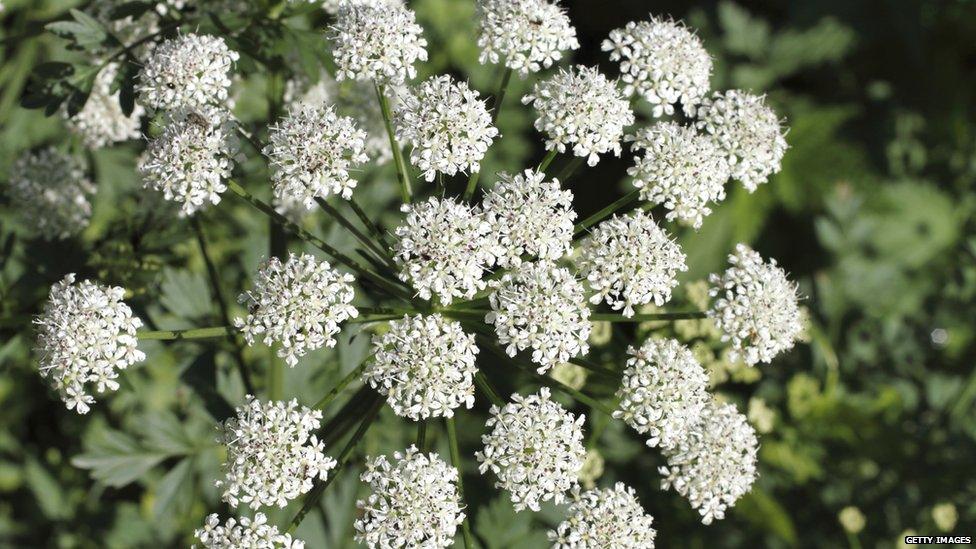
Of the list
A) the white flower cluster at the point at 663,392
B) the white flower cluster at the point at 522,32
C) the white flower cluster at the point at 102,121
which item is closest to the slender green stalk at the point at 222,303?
the white flower cluster at the point at 102,121

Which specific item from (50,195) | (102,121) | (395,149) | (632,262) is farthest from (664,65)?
(50,195)

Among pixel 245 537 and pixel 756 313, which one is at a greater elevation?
pixel 756 313

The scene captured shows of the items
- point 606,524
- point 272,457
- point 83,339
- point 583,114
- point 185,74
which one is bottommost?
point 83,339

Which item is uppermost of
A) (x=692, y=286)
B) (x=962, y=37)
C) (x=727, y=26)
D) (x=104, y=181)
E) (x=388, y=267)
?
(x=962, y=37)

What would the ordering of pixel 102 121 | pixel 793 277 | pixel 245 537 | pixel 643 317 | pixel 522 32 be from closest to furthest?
pixel 245 537 → pixel 643 317 → pixel 522 32 → pixel 102 121 → pixel 793 277

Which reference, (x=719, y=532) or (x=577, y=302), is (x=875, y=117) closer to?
(x=719, y=532)

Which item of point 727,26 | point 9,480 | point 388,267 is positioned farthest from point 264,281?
point 727,26

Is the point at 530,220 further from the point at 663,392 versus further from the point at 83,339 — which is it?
the point at 83,339
